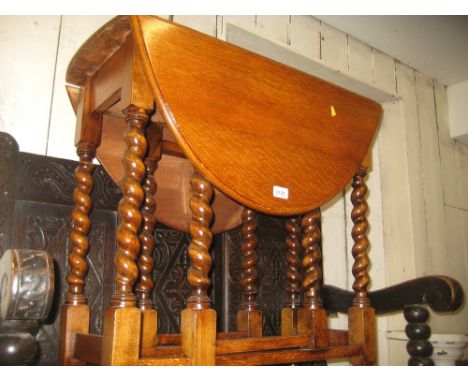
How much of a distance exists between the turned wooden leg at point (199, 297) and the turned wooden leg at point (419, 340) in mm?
600

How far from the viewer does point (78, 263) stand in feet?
4.39

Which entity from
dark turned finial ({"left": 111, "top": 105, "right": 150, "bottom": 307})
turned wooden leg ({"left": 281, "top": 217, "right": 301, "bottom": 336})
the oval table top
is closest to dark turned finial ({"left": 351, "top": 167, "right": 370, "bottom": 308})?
the oval table top

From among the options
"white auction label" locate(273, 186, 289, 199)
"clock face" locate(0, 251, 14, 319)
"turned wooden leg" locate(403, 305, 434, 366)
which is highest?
"white auction label" locate(273, 186, 289, 199)

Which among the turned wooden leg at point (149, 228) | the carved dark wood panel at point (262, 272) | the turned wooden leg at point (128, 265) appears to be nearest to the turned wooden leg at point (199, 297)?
the turned wooden leg at point (128, 265)

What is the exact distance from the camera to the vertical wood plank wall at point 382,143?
1533 mm

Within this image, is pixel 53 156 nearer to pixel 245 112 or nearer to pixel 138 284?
pixel 138 284

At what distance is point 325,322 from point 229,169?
0.63 metres

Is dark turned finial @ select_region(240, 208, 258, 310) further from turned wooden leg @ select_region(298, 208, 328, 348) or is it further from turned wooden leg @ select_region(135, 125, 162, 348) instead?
turned wooden leg @ select_region(135, 125, 162, 348)

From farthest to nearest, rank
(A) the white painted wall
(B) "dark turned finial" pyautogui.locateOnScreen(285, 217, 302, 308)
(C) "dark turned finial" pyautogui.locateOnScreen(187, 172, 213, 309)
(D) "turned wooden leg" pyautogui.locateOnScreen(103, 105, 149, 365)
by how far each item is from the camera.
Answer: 1. (A) the white painted wall
2. (B) "dark turned finial" pyautogui.locateOnScreen(285, 217, 302, 308)
3. (C) "dark turned finial" pyautogui.locateOnScreen(187, 172, 213, 309)
4. (D) "turned wooden leg" pyautogui.locateOnScreen(103, 105, 149, 365)

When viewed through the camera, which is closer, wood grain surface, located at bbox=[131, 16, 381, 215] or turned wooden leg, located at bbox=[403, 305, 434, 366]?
wood grain surface, located at bbox=[131, 16, 381, 215]

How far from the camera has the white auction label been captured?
1209 mm

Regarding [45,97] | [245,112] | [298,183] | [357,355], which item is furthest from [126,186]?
[357,355]

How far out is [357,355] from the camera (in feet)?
4.68
